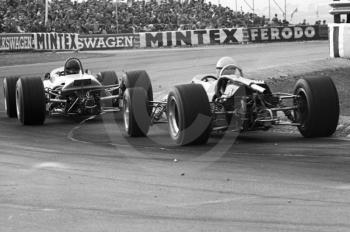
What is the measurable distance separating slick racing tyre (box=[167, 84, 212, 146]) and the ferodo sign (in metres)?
37.0

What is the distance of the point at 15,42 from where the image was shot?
41469mm

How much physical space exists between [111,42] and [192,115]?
36818mm

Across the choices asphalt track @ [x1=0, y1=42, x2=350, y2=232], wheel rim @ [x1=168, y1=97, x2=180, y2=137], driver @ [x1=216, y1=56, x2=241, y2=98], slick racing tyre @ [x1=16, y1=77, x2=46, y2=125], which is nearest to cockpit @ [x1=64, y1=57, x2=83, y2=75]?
slick racing tyre @ [x1=16, y1=77, x2=46, y2=125]

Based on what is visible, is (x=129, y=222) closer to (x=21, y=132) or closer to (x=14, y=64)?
(x=21, y=132)

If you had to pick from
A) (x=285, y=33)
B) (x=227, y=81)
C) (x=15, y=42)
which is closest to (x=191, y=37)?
(x=285, y=33)

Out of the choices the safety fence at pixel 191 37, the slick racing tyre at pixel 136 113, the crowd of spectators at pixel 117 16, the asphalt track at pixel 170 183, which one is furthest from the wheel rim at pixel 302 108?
the safety fence at pixel 191 37

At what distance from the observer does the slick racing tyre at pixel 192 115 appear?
1001 centimetres

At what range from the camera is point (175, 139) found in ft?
34.3

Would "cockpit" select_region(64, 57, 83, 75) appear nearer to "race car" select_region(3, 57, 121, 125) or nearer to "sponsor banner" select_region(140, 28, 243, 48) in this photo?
"race car" select_region(3, 57, 121, 125)

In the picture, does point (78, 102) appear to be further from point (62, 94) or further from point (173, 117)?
point (173, 117)

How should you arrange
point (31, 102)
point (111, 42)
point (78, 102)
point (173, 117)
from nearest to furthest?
point (173, 117) → point (31, 102) → point (78, 102) → point (111, 42)

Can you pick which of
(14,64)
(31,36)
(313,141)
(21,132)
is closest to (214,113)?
(313,141)

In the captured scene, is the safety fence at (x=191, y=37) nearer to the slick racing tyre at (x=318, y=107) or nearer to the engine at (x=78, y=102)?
the engine at (x=78, y=102)

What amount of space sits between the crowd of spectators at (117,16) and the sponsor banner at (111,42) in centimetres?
128
